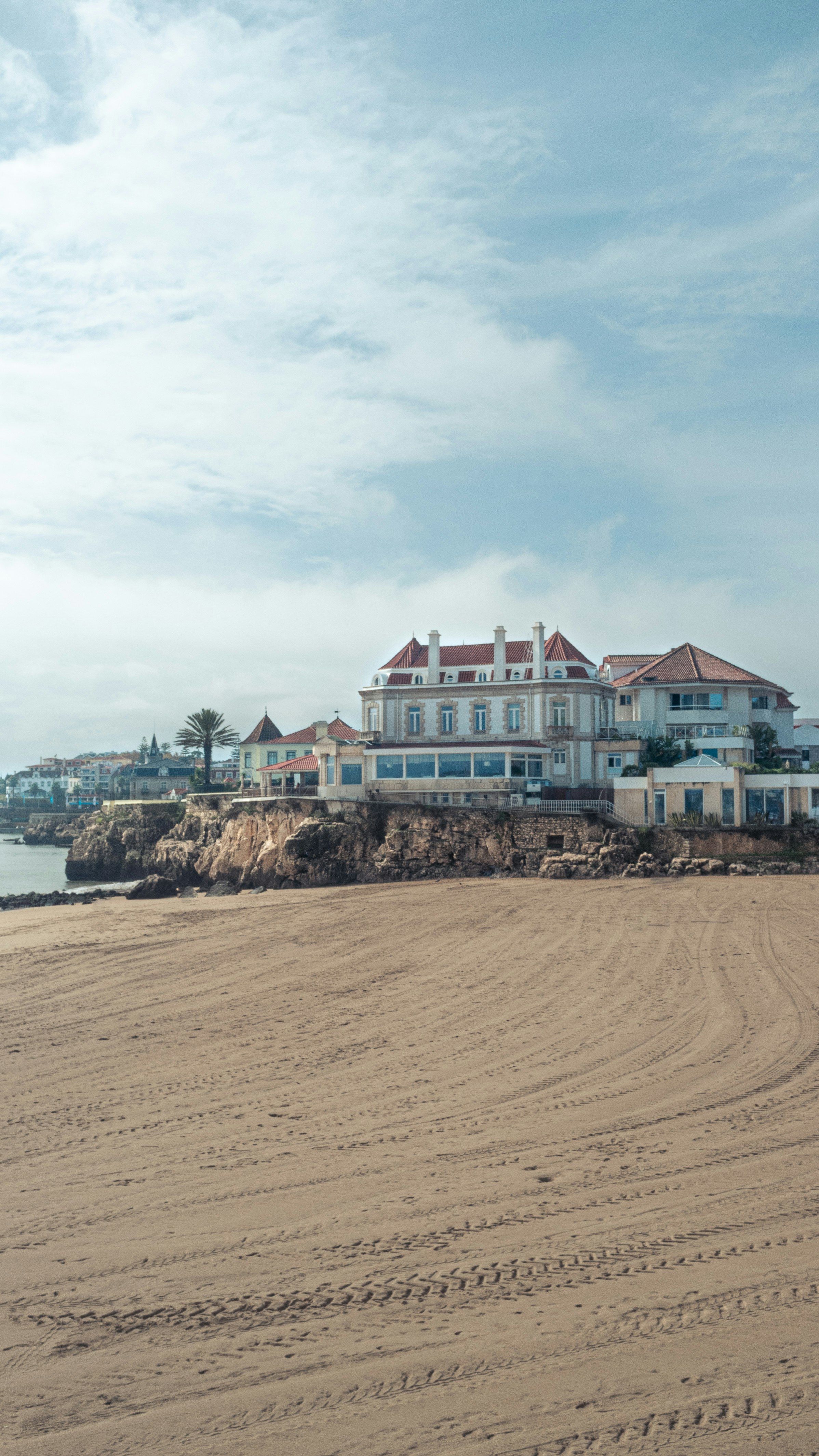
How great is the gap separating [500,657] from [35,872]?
1304 inches

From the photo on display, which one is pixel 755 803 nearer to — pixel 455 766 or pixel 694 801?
pixel 694 801

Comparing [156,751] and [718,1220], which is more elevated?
[156,751]

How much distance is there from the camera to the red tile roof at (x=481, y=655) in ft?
144

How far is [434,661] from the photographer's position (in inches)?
1769

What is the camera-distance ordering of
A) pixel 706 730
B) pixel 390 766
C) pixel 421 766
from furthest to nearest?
pixel 706 730, pixel 390 766, pixel 421 766

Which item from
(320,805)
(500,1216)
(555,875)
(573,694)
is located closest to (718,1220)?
(500,1216)

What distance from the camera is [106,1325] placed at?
6188mm

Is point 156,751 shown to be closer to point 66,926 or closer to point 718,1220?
point 66,926

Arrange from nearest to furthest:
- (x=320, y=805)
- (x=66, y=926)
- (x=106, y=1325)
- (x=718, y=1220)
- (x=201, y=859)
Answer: (x=106, y=1325) → (x=718, y=1220) → (x=66, y=926) → (x=320, y=805) → (x=201, y=859)

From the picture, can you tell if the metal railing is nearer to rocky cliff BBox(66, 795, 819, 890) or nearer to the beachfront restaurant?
the beachfront restaurant

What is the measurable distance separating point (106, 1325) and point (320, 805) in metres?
31.7

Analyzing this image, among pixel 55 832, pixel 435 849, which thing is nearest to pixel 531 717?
pixel 435 849

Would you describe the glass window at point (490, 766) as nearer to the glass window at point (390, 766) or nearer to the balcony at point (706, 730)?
the glass window at point (390, 766)

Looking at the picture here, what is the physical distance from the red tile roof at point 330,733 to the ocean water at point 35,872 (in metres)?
13.6
